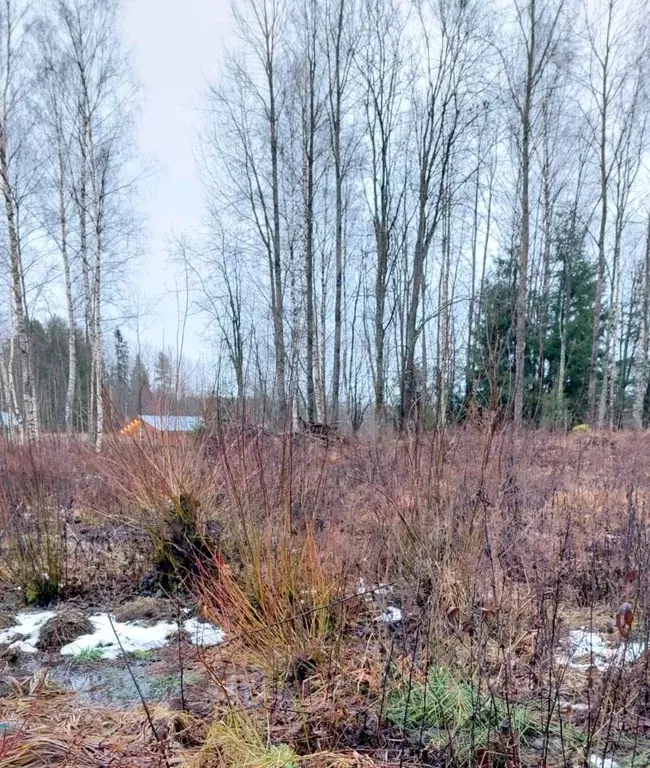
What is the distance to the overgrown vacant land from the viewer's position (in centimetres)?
173

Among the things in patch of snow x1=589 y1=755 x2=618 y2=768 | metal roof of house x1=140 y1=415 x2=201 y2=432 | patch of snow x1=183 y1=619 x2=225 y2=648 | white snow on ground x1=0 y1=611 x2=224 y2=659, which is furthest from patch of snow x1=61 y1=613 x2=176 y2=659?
patch of snow x1=589 y1=755 x2=618 y2=768

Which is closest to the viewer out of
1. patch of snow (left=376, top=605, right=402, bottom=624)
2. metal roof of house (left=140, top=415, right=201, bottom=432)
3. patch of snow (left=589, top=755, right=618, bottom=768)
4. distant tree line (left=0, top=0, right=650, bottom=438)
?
patch of snow (left=589, top=755, right=618, bottom=768)

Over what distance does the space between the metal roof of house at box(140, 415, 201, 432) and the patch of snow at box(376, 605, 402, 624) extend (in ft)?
6.84

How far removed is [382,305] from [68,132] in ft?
30.0

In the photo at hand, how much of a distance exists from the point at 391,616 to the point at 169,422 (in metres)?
2.22

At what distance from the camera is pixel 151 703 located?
83.0 inches

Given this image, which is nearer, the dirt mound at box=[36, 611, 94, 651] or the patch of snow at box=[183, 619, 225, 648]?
the patch of snow at box=[183, 619, 225, 648]

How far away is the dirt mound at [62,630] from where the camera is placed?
2787 millimetres

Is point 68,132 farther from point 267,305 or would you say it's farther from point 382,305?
point 382,305

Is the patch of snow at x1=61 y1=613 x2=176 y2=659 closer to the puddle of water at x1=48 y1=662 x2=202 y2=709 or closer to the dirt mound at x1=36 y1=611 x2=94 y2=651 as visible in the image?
the dirt mound at x1=36 y1=611 x2=94 y2=651

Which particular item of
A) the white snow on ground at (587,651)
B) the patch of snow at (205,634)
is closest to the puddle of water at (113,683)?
the patch of snow at (205,634)

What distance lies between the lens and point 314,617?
2.13 m

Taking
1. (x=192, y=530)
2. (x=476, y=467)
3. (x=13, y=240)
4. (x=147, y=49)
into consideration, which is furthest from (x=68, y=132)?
(x=476, y=467)

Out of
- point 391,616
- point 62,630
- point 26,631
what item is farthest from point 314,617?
point 26,631
